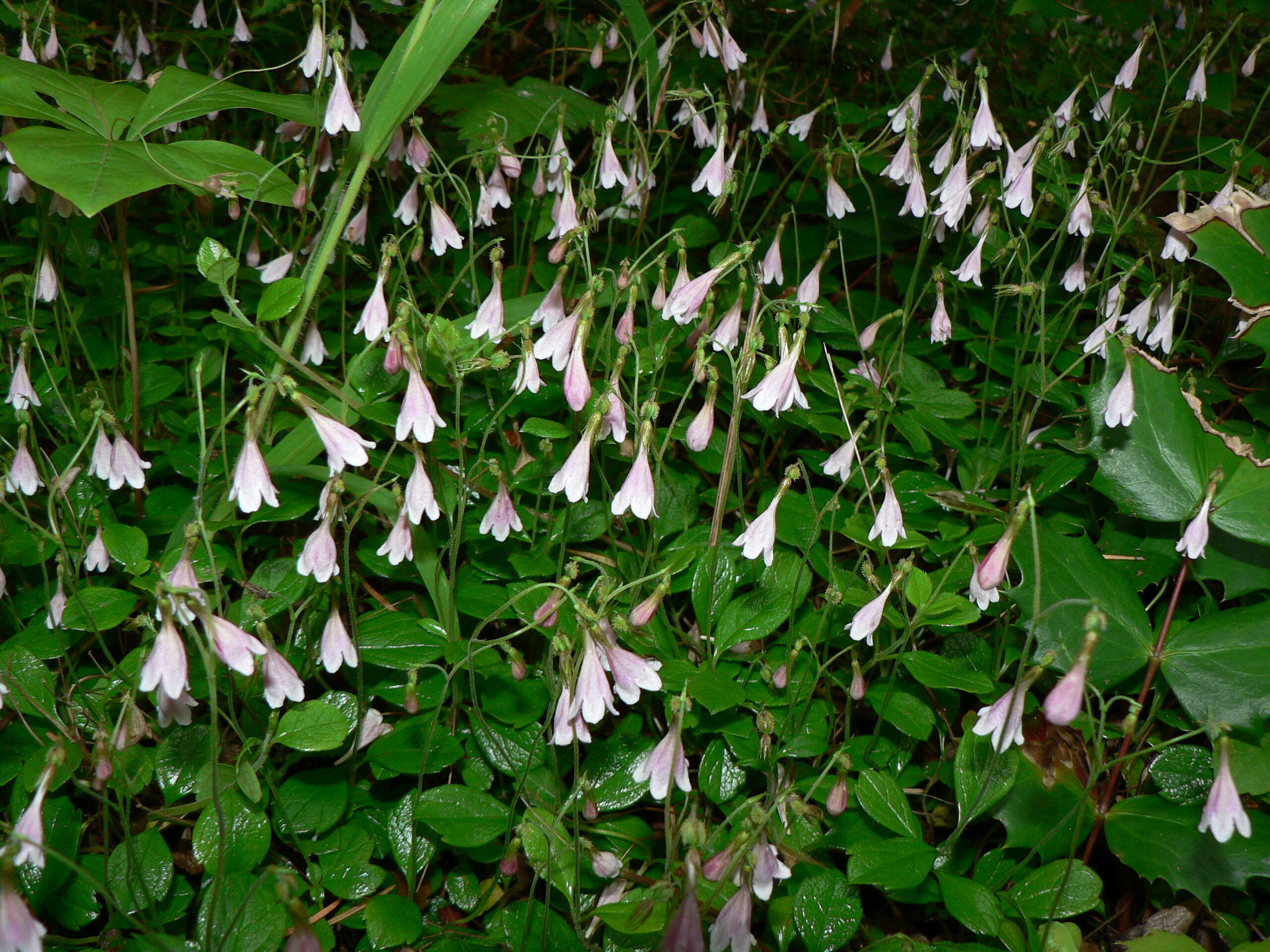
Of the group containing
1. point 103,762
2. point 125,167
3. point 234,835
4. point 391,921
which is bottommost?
point 391,921

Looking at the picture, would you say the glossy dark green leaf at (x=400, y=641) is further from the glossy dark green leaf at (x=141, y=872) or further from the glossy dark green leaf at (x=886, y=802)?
the glossy dark green leaf at (x=886, y=802)

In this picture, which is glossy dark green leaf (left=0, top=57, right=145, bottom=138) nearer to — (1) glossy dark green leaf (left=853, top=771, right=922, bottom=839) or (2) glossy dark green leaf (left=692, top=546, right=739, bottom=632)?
(2) glossy dark green leaf (left=692, top=546, right=739, bottom=632)

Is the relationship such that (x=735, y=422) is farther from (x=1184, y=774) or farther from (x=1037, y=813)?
(x=1184, y=774)

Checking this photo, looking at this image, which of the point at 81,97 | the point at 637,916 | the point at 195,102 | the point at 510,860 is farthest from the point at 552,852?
the point at 81,97

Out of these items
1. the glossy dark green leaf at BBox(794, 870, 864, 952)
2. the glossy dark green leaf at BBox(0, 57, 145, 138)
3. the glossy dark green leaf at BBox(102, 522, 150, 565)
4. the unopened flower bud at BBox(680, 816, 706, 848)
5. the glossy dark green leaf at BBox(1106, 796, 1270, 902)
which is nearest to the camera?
the unopened flower bud at BBox(680, 816, 706, 848)

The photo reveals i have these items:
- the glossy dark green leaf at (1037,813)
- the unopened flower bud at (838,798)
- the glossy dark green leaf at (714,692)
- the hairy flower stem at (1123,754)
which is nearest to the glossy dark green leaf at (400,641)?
the glossy dark green leaf at (714,692)

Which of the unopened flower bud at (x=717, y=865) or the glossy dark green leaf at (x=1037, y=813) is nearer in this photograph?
the unopened flower bud at (x=717, y=865)

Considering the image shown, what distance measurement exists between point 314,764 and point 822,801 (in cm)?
90

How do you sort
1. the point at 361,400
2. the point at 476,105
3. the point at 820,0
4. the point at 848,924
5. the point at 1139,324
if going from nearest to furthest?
the point at 848,924 < the point at 361,400 < the point at 1139,324 < the point at 476,105 < the point at 820,0

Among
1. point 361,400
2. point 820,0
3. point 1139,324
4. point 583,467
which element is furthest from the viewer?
point 820,0

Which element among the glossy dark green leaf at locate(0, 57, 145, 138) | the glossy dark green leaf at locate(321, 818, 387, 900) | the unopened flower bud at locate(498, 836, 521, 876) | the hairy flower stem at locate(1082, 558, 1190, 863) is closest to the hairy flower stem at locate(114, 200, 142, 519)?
the glossy dark green leaf at locate(0, 57, 145, 138)

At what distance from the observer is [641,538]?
1.95m

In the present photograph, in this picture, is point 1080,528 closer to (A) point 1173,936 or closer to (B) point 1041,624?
(B) point 1041,624

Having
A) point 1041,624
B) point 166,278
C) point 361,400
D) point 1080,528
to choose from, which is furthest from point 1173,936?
point 166,278
